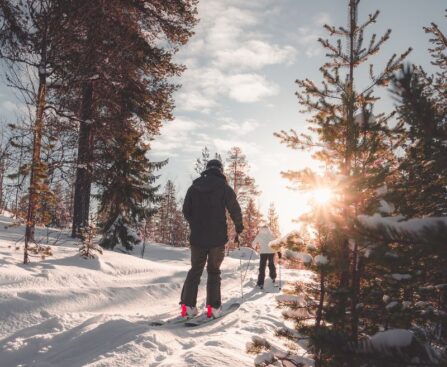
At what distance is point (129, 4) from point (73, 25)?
445 centimetres

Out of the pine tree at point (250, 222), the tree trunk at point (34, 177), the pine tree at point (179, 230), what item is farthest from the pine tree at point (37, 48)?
the pine tree at point (179, 230)

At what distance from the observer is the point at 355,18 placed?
421cm

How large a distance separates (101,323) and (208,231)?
1931 mm

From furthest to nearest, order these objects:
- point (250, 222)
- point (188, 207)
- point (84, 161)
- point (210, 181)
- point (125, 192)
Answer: point (250, 222)
point (125, 192)
point (84, 161)
point (188, 207)
point (210, 181)

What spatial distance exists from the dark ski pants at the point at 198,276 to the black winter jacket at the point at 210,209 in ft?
0.47

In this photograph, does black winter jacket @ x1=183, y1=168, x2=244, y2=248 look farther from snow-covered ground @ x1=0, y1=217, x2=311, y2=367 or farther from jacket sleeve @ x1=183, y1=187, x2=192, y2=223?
Result: snow-covered ground @ x1=0, y1=217, x2=311, y2=367

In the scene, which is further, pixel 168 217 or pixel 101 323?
pixel 168 217

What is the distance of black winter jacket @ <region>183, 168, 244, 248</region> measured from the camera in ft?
17.3

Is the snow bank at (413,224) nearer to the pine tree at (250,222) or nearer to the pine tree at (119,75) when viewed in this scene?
the pine tree at (119,75)

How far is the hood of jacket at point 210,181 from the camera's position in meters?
5.40

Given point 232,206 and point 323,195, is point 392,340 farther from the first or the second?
point 232,206

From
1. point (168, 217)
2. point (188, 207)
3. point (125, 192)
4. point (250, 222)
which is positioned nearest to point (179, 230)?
point (168, 217)

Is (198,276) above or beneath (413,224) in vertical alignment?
beneath

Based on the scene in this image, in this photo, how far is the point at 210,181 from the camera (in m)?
5.46
